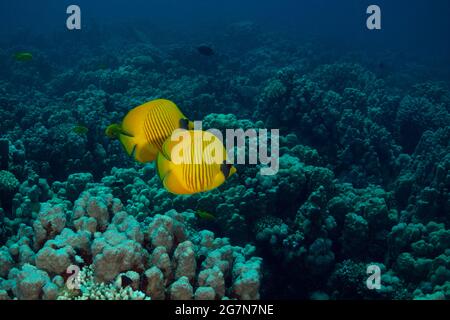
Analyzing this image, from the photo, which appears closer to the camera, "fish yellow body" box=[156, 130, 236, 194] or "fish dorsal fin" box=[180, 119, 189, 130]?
"fish yellow body" box=[156, 130, 236, 194]

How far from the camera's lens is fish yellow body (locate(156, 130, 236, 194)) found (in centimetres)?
219

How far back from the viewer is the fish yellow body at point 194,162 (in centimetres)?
219

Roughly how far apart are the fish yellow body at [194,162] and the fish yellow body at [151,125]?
0.26 m

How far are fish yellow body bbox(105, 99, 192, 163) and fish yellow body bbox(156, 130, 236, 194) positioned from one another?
264mm

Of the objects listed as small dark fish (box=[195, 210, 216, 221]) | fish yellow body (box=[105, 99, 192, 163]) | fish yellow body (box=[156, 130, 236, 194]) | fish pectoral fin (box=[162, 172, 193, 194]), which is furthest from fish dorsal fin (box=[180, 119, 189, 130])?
small dark fish (box=[195, 210, 216, 221])

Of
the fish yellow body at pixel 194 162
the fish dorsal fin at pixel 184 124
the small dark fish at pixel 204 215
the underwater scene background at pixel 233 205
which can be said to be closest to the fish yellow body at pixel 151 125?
the fish dorsal fin at pixel 184 124

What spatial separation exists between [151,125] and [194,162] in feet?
1.55

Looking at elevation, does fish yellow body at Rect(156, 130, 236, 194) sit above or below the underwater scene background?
above

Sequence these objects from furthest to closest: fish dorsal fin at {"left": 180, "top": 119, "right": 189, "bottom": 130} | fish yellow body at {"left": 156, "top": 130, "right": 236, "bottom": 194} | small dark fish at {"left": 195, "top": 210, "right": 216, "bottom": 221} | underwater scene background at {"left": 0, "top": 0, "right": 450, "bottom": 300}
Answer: small dark fish at {"left": 195, "top": 210, "right": 216, "bottom": 221} → underwater scene background at {"left": 0, "top": 0, "right": 450, "bottom": 300} → fish dorsal fin at {"left": 180, "top": 119, "right": 189, "bottom": 130} → fish yellow body at {"left": 156, "top": 130, "right": 236, "bottom": 194}

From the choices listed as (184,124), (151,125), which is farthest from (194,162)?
(151,125)

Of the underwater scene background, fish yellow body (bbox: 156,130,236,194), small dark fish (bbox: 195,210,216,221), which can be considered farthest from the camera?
small dark fish (bbox: 195,210,216,221)

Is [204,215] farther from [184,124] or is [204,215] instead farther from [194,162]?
[194,162]

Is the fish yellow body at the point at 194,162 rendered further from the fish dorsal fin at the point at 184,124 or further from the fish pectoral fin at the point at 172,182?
the fish dorsal fin at the point at 184,124

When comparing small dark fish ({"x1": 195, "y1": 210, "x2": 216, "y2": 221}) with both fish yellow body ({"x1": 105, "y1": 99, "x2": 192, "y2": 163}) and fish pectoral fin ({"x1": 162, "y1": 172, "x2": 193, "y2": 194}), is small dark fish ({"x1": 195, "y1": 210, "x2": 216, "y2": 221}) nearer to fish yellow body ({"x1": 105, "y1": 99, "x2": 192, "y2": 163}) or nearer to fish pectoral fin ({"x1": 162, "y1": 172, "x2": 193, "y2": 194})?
fish yellow body ({"x1": 105, "y1": 99, "x2": 192, "y2": 163})
